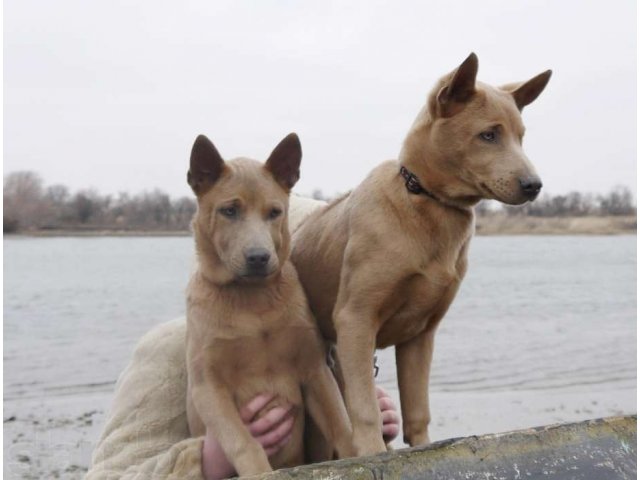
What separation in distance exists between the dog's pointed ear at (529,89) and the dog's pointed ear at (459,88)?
0.23 m

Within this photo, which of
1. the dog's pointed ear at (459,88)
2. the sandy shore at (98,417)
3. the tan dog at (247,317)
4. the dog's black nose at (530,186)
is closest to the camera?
the dog's black nose at (530,186)

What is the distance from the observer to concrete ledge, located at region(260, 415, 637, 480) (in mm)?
2400

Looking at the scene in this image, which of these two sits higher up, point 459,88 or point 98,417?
point 459,88

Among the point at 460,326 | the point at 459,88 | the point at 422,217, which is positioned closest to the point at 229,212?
the point at 422,217

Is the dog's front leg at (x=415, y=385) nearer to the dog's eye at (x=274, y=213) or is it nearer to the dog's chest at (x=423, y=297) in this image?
the dog's chest at (x=423, y=297)

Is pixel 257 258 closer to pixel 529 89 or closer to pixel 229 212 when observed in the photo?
pixel 229 212

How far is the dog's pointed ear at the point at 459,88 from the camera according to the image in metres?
3.12

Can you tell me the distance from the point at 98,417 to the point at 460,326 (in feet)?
41.0

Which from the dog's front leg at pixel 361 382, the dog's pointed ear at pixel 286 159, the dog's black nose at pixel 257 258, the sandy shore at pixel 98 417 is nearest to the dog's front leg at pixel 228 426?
the dog's front leg at pixel 361 382

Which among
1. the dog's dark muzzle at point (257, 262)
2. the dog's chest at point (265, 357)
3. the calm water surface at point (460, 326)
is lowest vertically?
the calm water surface at point (460, 326)

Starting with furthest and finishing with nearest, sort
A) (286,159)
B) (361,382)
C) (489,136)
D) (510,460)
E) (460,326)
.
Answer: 1. (460,326)
2. (286,159)
3. (361,382)
4. (489,136)
5. (510,460)

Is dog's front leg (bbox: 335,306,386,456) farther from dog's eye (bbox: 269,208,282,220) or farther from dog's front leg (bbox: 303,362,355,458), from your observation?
dog's eye (bbox: 269,208,282,220)

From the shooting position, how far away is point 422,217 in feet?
10.8

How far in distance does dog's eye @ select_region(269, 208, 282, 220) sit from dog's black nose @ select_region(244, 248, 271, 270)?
20 centimetres
